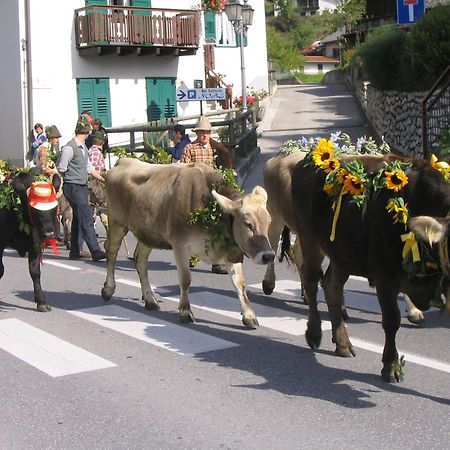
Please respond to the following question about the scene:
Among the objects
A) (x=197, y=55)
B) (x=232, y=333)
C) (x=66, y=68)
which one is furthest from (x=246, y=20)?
(x=232, y=333)

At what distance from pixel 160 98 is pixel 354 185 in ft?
97.0

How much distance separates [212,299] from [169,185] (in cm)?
159

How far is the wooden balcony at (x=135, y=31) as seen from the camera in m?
31.8

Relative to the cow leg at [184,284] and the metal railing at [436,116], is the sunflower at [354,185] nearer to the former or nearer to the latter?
the cow leg at [184,284]

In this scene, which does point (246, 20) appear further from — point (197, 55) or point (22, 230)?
point (22, 230)

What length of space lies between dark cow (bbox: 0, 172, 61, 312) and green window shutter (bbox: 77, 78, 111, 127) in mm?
23390

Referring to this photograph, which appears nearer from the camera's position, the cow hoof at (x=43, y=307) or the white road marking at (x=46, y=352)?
the white road marking at (x=46, y=352)

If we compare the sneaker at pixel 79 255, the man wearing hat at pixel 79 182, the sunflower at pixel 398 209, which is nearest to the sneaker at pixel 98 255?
the man wearing hat at pixel 79 182

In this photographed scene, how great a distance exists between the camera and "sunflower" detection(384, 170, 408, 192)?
6184 millimetres

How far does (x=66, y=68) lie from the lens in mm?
31969

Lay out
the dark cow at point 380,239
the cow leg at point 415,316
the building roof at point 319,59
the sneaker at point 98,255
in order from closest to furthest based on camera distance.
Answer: the dark cow at point 380,239
the cow leg at point 415,316
the sneaker at point 98,255
the building roof at point 319,59

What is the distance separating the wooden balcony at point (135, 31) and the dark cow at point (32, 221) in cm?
2299

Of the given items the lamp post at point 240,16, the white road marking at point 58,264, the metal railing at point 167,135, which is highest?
the lamp post at point 240,16

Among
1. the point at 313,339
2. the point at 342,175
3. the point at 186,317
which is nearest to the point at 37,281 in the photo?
the point at 186,317
